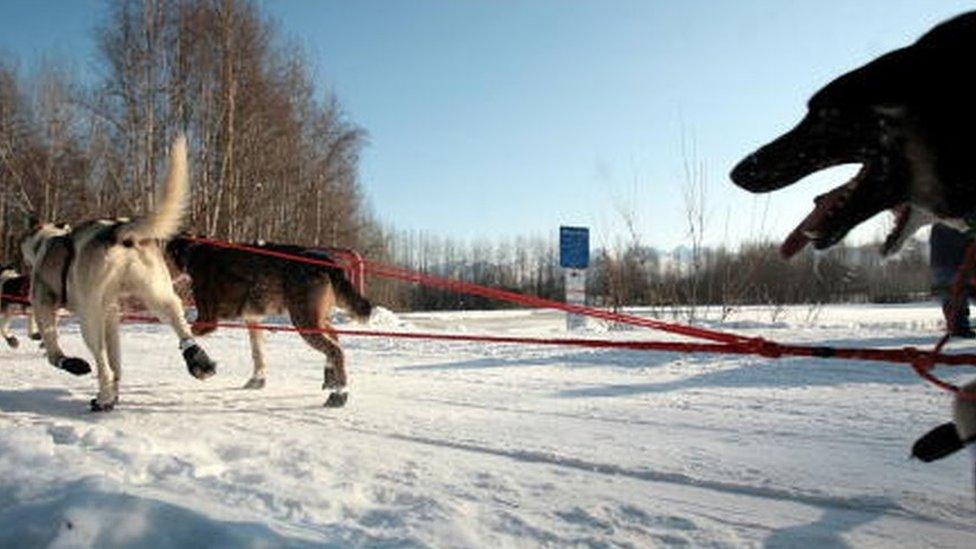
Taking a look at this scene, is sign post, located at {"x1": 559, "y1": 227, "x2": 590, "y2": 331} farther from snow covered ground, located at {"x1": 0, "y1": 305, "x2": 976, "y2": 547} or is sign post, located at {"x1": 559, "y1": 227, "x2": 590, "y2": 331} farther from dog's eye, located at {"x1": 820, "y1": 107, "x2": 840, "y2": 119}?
dog's eye, located at {"x1": 820, "y1": 107, "x2": 840, "y2": 119}

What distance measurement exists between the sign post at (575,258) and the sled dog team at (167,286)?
356 inches

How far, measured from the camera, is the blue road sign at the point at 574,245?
15.7 metres

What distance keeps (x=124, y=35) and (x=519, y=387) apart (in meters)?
19.0

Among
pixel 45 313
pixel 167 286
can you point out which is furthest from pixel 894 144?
pixel 45 313

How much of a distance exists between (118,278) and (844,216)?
15.1ft

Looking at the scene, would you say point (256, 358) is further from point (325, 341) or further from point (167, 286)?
point (167, 286)

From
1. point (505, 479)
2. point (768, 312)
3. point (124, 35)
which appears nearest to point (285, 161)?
point (124, 35)

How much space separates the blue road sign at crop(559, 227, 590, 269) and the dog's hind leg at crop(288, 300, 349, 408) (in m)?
9.57

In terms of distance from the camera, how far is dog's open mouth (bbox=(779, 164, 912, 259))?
7.64ft

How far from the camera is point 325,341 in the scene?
6.28 metres

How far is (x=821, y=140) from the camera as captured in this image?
2373 millimetres

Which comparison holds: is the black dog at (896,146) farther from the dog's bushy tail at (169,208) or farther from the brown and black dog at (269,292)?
the dog's bushy tail at (169,208)

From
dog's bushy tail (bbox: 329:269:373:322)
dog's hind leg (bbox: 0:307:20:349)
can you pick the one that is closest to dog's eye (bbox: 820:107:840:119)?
dog's bushy tail (bbox: 329:269:373:322)

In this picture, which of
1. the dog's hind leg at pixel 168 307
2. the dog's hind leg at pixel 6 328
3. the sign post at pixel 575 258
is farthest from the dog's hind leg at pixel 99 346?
the sign post at pixel 575 258
